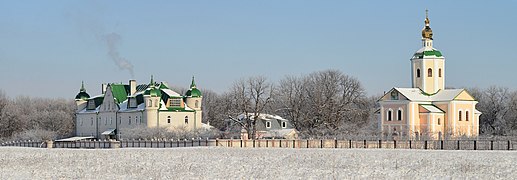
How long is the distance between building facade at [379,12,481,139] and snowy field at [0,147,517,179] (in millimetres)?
42961

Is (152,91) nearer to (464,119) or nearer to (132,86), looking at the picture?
(132,86)

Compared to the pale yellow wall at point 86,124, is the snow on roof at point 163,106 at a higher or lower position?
higher

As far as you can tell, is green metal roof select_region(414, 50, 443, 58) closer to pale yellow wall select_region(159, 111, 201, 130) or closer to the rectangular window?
pale yellow wall select_region(159, 111, 201, 130)

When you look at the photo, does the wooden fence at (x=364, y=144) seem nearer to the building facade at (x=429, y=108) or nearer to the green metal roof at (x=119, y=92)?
the building facade at (x=429, y=108)

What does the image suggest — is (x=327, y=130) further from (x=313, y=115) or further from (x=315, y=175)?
(x=315, y=175)

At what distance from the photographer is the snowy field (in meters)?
25.1

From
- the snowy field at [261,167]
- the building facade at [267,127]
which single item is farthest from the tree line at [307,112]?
the snowy field at [261,167]

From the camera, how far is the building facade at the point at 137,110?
81938 mm

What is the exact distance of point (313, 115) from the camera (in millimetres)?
84312

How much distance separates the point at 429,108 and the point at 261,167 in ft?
168

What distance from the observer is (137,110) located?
83.1 m

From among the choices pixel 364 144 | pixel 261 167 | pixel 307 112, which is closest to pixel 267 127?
pixel 307 112

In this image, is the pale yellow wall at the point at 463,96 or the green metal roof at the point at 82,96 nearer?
the pale yellow wall at the point at 463,96

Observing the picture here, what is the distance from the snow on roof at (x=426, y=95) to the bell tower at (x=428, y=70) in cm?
85
